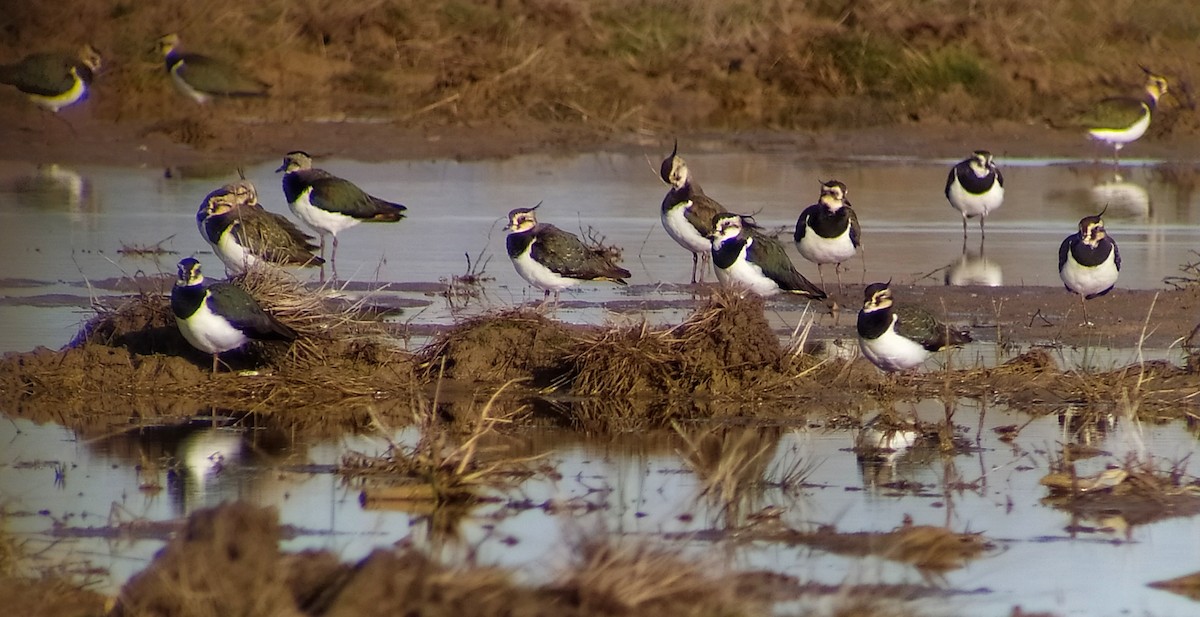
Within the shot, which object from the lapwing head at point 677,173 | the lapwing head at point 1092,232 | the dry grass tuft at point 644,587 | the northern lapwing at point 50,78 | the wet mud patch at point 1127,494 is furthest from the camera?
the northern lapwing at point 50,78

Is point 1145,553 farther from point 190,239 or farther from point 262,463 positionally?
point 190,239

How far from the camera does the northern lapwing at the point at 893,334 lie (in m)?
11.0

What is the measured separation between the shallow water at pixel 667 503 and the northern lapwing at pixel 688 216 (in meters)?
4.85

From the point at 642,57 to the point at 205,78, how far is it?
6.46m

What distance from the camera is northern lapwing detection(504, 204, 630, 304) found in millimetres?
13336

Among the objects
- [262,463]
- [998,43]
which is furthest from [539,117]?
[262,463]

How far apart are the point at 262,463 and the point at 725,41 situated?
19.2 m

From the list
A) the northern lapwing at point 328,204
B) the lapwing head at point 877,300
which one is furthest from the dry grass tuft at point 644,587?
the northern lapwing at point 328,204

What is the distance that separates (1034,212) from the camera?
20.3m

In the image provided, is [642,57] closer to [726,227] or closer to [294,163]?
[294,163]

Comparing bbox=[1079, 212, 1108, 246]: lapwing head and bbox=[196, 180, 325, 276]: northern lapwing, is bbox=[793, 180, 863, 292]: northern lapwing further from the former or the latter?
bbox=[196, 180, 325, 276]: northern lapwing

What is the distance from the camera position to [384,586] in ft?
19.7

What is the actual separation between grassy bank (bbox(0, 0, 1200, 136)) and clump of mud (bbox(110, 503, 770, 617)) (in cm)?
1938

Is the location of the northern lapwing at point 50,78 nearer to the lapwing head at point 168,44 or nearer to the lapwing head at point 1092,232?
the lapwing head at point 168,44
